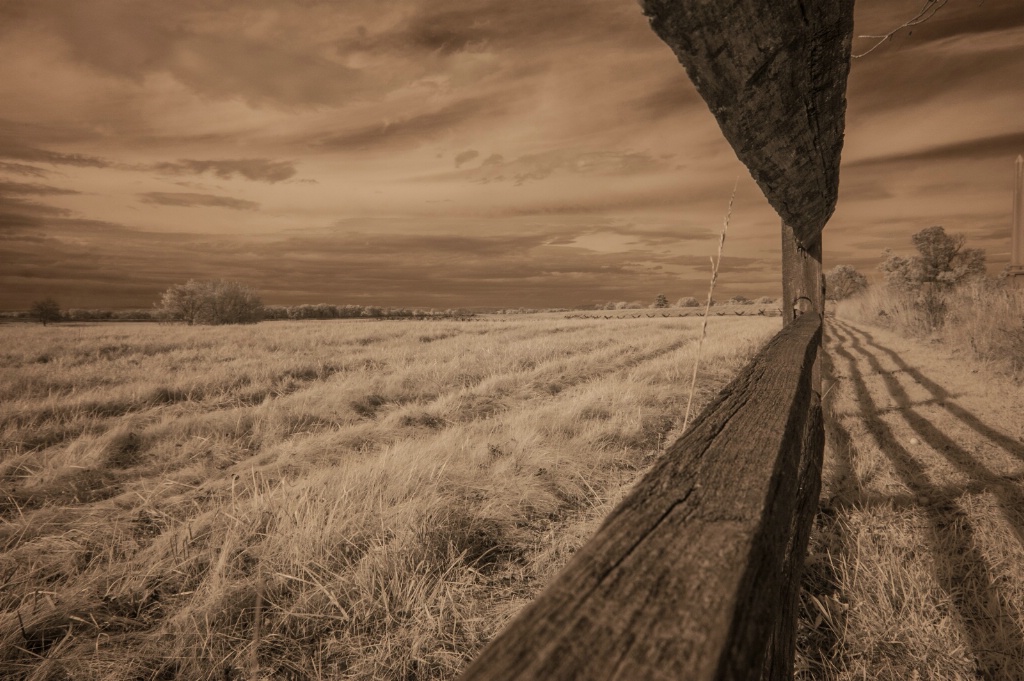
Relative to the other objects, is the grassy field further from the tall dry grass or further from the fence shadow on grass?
the tall dry grass

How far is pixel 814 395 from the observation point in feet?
9.26

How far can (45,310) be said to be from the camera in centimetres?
3881

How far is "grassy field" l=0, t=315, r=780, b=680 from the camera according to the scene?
177 cm

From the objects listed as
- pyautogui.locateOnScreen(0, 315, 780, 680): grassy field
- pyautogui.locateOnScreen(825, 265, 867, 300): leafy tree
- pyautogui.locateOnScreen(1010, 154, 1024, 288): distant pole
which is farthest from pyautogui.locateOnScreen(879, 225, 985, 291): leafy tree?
pyautogui.locateOnScreen(825, 265, 867, 300): leafy tree

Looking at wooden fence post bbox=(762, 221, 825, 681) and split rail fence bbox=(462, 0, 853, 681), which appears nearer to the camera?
split rail fence bbox=(462, 0, 853, 681)

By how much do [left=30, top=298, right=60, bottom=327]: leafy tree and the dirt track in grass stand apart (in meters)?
55.2

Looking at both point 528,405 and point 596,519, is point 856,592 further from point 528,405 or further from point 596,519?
point 528,405

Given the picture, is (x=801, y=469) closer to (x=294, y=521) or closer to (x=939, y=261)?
Answer: (x=294, y=521)

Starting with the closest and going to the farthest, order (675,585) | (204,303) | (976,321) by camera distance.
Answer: (675,585) < (976,321) < (204,303)

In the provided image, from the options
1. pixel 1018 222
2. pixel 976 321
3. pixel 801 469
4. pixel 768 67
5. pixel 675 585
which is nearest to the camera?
pixel 675 585

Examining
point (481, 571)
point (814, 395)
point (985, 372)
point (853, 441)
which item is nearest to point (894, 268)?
point (985, 372)

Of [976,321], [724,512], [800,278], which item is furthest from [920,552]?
[976,321]

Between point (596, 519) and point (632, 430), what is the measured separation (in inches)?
71.4

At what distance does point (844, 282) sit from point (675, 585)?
76299mm
